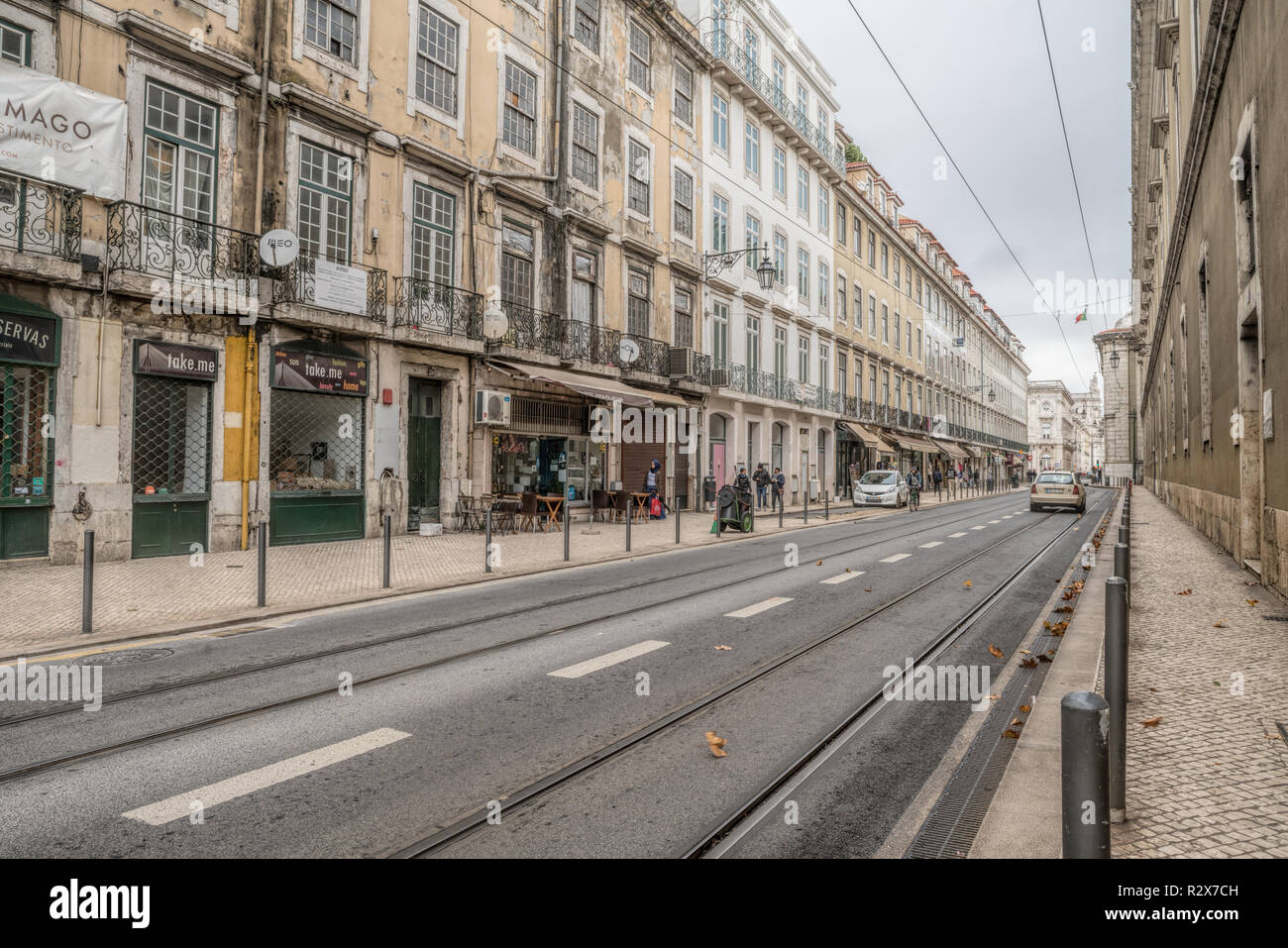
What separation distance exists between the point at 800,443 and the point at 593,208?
56.6 ft

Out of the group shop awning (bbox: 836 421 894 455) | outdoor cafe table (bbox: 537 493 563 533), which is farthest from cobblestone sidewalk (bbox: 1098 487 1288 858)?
shop awning (bbox: 836 421 894 455)

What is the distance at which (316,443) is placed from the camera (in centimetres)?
1537

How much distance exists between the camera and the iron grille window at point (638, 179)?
24609 millimetres

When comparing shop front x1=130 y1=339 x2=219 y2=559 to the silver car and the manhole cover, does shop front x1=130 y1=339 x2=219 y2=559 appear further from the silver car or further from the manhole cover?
the silver car

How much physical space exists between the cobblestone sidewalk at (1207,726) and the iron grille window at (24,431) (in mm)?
13458

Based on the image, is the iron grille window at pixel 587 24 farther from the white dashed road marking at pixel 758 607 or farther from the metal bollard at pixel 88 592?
the metal bollard at pixel 88 592

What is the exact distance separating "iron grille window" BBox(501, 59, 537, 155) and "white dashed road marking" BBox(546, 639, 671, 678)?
54.1ft

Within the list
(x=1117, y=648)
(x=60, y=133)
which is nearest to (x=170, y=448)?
(x=60, y=133)

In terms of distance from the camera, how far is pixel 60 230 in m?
11.3

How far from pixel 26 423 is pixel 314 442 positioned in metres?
4.69

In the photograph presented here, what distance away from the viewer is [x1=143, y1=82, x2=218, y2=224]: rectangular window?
501 inches

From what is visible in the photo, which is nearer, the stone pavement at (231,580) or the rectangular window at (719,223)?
the stone pavement at (231,580)

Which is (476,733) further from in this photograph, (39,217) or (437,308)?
(437,308)

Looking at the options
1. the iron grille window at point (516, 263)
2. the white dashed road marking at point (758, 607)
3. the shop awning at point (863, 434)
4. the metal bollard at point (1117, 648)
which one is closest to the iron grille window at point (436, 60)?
the iron grille window at point (516, 263)
